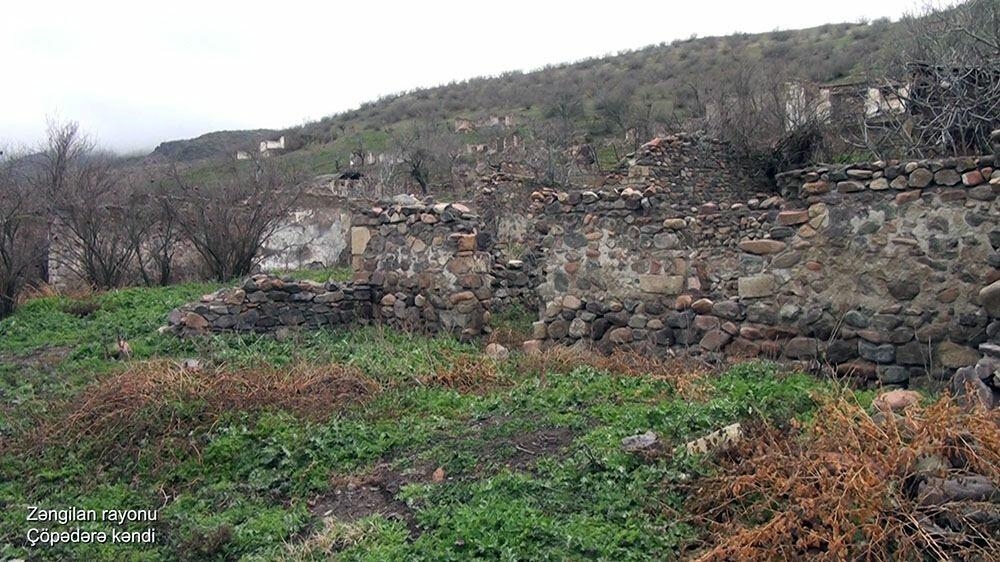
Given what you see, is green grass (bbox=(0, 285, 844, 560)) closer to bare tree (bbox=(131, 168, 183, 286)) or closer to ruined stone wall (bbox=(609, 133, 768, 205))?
bare tree (bbox=(131, 168, 183, 286))

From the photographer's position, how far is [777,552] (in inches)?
120

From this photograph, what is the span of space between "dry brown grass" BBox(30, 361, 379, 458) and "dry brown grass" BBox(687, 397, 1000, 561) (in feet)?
10.1

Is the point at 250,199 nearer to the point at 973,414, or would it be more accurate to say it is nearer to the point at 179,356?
the point at 179,356

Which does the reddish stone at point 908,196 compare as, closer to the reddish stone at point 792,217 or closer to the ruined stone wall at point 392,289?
the reddish stone at point 792,217

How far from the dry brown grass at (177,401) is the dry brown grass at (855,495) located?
3.08 metres

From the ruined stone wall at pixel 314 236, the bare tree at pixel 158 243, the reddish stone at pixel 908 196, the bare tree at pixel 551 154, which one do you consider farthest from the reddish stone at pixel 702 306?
the ruined stone wall at pixel 314 236

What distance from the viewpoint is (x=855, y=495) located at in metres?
3.14

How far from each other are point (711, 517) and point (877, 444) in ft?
2.73

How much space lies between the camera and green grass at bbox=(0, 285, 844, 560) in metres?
3.57

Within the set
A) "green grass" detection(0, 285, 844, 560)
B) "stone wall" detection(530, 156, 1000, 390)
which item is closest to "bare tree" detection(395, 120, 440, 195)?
"stone wall" detection(530, 156, 1000, 390)

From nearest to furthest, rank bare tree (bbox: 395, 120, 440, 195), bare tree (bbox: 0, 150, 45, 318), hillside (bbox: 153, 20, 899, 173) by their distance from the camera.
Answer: bare tree (bbox: 0, 150, 45, 318) < bare tree (bbox: 395, 120, 440, 195) < hillside (bbox: 153, 20, 899, 173)

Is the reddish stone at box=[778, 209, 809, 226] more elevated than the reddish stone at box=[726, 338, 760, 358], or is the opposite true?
the reddish stone at box=[778, 209, 809, 226]

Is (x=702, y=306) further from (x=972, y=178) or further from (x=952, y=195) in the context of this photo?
(x=972, y=178)

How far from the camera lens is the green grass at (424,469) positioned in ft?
11.7
